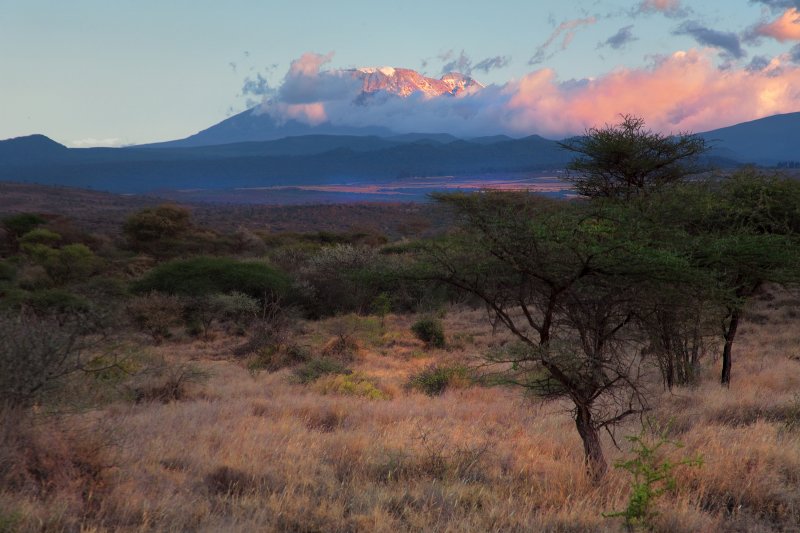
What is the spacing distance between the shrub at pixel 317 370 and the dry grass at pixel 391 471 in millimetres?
3663

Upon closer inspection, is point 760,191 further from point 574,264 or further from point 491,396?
point 574,264

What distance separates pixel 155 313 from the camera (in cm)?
2516

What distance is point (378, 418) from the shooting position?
9516mm

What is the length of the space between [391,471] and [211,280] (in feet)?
82.2

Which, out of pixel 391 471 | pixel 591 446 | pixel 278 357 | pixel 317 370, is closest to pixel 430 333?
pixel 278 357

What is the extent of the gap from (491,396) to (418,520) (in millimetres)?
8277

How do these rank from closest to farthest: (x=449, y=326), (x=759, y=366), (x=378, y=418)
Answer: (x=378, y=418), (x=759, y=366), (x=449, y=326)

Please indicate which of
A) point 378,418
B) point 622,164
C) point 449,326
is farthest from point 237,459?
point 449,326

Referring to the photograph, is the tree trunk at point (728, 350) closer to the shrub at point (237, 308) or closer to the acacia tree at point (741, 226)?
the acacia tree at point (741, 226)

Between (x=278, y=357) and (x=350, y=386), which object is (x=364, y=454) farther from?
(x=278, y=357)

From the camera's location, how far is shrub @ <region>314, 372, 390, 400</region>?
1283 centimetres

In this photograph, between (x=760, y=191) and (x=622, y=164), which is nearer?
(x=760, y=191)

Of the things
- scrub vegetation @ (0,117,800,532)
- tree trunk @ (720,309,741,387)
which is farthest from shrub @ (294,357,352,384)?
tree trunk @ (720,309,741,387)

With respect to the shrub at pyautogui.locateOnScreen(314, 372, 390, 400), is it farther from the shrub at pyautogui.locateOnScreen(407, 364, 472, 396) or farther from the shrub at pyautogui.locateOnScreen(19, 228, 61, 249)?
the shrub at pyautogui.locateOnScreen(19, 228, 61, 249)
